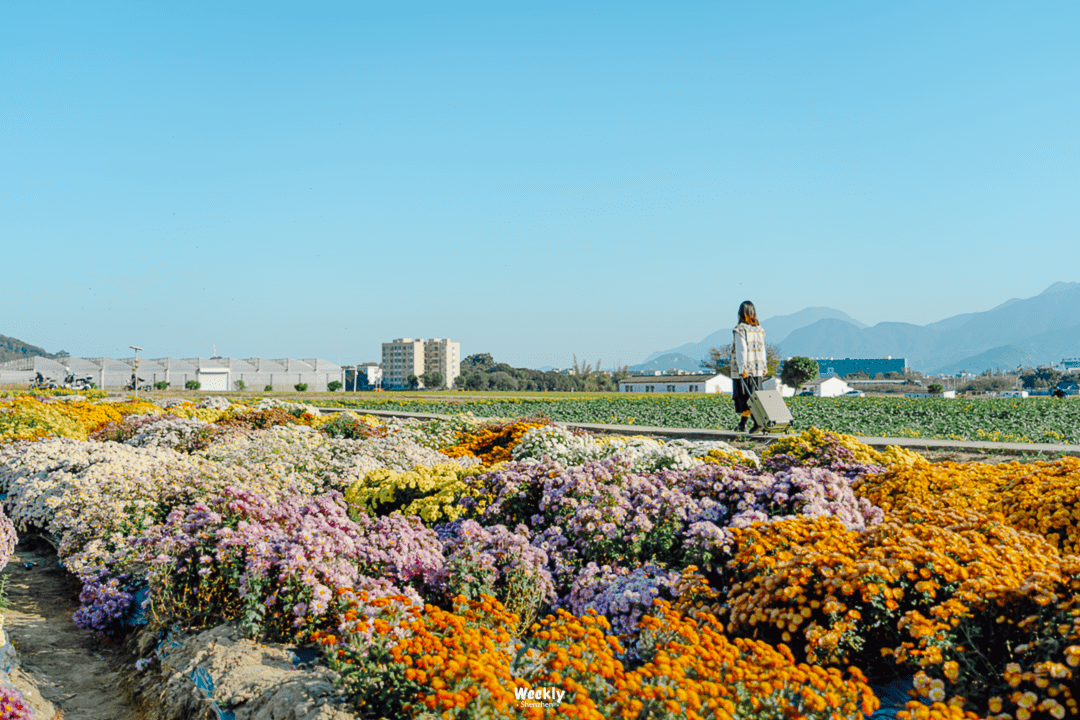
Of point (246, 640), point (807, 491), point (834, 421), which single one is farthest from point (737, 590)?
point (834, 421)

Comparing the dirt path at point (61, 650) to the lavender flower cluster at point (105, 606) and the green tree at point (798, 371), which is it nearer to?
the lavender flower cluster at point (105, 606)

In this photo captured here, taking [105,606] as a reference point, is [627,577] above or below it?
above

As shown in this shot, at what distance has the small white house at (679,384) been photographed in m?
55.6

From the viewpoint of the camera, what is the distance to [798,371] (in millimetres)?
47125

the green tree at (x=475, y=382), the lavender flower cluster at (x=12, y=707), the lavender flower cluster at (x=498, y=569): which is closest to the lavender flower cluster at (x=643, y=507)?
the lavender flower cluster at (x=498, y=569)

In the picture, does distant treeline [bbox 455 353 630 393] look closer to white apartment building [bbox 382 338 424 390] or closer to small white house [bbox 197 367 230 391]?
small white house [bbox 197 367 230 391]

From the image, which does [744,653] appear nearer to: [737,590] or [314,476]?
[737,590]

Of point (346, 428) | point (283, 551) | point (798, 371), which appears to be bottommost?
point (283, 551)

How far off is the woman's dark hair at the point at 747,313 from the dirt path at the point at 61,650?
925cm

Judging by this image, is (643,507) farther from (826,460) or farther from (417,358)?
(417,358)

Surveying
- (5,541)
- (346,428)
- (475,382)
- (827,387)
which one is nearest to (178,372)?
(475,382)

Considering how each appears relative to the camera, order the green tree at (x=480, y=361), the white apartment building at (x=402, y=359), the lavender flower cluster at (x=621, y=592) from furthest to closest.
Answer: the white apartment building at (x=402, y=359), the green tree at (x=480, y=361), the lavender flower cluster at (x=621, y=592)

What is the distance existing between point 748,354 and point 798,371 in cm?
3883

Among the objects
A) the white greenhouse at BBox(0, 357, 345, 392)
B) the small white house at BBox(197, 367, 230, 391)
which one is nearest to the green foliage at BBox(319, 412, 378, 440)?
the white greenhouse at BBox(0, 357, 345, 392)
